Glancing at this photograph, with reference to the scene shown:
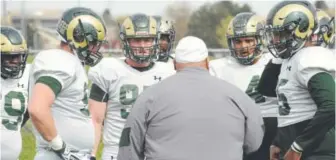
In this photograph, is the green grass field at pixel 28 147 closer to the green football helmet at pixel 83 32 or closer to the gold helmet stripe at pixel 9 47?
the gold helmet stripe at pixel 9 47

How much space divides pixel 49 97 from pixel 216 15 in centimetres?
2763

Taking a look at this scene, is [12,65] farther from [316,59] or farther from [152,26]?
[316,59]

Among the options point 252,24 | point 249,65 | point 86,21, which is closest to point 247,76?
point 249,65

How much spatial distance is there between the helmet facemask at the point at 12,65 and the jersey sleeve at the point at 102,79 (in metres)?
0.54

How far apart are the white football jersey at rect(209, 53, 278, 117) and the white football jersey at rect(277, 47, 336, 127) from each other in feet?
3.14

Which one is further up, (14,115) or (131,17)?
(131,17)

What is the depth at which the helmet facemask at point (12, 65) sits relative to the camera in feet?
17.7

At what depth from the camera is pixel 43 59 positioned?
491 centimetres

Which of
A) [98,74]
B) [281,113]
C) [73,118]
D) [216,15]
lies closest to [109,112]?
[98,74]

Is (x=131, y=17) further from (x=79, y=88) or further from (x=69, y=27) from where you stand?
(x=79, y=88)

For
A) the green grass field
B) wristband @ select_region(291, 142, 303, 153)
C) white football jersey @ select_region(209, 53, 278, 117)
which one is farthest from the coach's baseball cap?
the green grass field

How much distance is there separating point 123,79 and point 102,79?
0.17 metres

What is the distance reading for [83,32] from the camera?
17.3 feet

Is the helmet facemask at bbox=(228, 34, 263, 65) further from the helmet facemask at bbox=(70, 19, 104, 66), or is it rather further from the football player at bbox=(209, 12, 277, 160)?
the helmet facemask at bbox=(70, 19, 104, 66)
